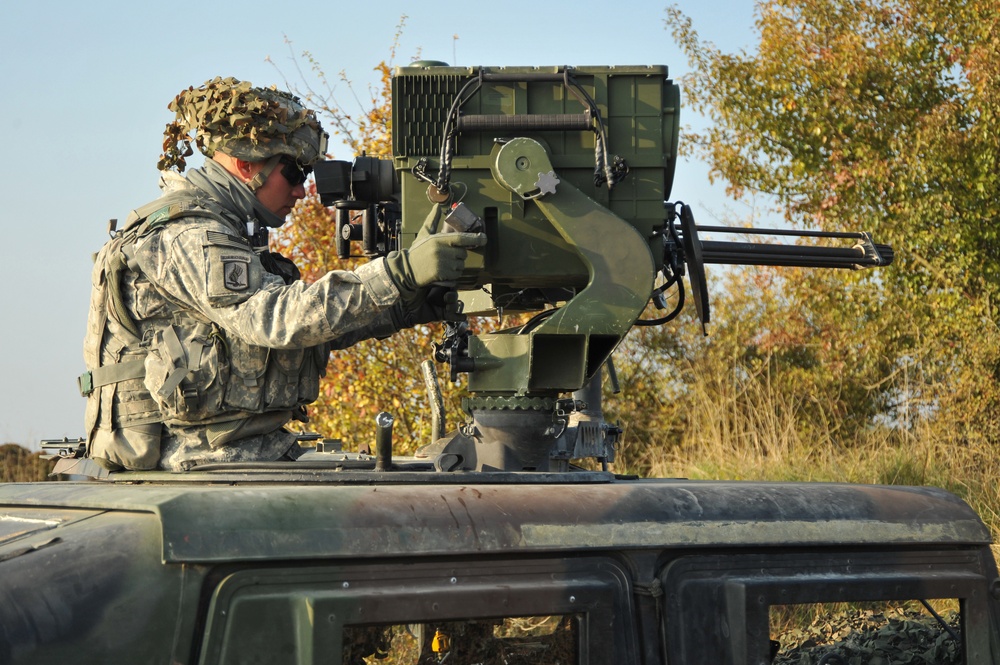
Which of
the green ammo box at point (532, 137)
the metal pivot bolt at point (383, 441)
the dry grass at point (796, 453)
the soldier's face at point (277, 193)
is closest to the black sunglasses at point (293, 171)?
the soldier's face at point (277, 193)

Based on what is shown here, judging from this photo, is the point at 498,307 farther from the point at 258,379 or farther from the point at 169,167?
the point at 169,167

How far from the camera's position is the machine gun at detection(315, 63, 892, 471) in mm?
3523

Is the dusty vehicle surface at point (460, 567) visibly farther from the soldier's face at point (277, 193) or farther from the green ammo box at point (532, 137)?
the soldier's face at point (277, 193)

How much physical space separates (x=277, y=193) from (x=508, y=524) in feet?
6.04

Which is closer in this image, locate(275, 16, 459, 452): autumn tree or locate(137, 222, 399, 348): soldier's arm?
locate(137, 222, 399, 348): soldier's arm

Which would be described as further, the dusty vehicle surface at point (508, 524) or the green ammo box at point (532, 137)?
the green ammo box at point (532, 137)

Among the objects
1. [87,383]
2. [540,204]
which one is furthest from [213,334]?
[540,204]

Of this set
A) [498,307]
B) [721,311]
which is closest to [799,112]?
[721,311]

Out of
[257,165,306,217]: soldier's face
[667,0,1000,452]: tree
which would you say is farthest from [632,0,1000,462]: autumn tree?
[257,165,306,217]: soldier's face

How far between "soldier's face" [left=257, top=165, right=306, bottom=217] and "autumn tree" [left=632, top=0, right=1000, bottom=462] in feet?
27.0

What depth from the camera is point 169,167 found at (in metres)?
4.27

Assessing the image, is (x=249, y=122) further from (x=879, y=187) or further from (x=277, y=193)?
(x=879, y=187)

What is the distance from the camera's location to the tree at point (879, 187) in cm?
1120

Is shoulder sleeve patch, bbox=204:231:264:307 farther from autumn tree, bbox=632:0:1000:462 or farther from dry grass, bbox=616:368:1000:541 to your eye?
autumn tree, bbox=632:0:1000:462
